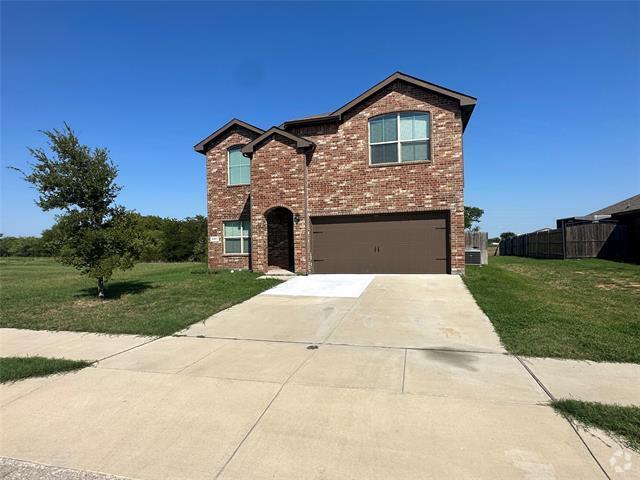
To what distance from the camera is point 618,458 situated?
9.18ft

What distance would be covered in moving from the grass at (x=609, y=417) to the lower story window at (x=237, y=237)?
14.5 m

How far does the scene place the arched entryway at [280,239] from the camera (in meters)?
15.7

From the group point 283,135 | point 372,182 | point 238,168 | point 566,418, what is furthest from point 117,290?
point 566,418

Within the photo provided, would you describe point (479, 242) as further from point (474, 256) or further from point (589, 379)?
point (589, 379)

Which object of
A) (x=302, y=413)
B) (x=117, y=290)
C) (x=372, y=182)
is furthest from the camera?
(x=372, y=182)

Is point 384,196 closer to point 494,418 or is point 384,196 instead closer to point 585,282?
point 585,282

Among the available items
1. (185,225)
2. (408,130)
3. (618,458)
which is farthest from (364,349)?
(185,225)

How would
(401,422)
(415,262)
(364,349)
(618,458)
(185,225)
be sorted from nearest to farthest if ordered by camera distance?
(618,458)
(401,422)
(364,349)
(415,262)
(185,225)

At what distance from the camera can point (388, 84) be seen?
13.7 m

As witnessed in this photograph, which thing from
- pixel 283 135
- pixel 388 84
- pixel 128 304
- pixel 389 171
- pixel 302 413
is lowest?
pixel 302 413

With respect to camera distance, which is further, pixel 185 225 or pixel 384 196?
pixel 185 225

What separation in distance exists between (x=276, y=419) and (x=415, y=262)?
1094 centimetres

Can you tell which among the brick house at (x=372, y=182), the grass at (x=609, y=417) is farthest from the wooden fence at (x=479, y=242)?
the grass at (x=609, y=417)

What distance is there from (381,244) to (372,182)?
94.5 inches
